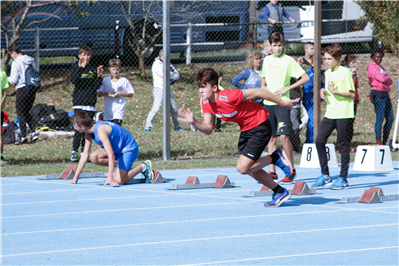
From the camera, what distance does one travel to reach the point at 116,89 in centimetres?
1120

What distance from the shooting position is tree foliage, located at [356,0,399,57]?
653 inches

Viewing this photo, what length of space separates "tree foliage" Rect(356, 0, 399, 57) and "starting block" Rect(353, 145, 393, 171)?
7666 millimetres

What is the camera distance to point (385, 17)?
16.9 meters

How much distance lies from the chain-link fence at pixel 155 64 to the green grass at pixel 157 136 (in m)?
0.03

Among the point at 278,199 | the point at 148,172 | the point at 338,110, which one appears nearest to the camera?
the point at 278,199

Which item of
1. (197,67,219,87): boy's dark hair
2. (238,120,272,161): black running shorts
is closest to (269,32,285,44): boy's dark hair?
(238,120,272,161): black running shorts

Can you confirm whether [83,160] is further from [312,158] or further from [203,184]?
[312,158]

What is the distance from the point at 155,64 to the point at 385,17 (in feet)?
24.7

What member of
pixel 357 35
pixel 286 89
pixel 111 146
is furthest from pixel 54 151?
pixel 357 35

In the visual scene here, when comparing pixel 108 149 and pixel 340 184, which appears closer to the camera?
pixel 108 149

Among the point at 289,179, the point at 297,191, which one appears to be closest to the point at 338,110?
the point at 289,179

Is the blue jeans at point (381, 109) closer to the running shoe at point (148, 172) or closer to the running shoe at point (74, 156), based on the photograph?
the running shoe at point (148, 172)

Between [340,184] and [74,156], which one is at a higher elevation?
[340,184]

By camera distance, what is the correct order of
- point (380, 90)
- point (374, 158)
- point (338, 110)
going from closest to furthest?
point (338, 110) < point (374, 158) < point (380, 90)
